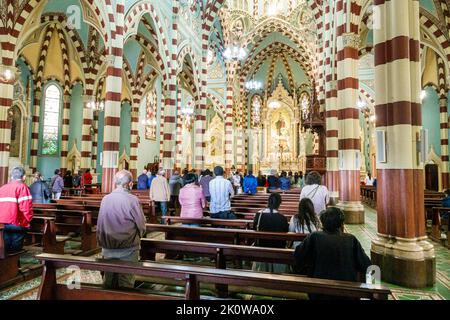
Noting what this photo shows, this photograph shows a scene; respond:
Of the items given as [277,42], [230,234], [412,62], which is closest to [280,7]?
[277,42]

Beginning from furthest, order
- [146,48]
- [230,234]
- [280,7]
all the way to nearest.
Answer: [280,7], [146,48], [230,234]

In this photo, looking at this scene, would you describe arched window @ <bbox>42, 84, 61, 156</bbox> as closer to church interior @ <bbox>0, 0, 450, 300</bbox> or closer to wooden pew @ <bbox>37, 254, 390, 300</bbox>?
church interior @ <bbox>0, 0, 450, 300</bbox>

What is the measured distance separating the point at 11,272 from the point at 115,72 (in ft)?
30.6

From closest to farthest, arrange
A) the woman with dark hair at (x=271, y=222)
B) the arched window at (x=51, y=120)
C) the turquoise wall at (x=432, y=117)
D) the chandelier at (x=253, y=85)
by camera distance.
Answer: the woman with dark hair at (x=271, y=222) → the turquoise wall at (x=432, y=117) → the arched window at (x=51, y=120) → the chandelier at (x=253, y=85)

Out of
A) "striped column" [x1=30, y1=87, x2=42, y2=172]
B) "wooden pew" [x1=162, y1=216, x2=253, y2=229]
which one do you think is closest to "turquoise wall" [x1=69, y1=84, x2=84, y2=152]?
"striped column" [x1=30, y1=87, x2=42, y2=172]

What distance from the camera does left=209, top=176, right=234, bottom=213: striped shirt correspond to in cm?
637

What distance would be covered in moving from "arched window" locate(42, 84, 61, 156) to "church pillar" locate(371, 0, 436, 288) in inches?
806

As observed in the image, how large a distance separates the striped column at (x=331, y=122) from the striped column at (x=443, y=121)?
34.3ft

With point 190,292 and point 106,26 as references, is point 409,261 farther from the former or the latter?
point 106,26

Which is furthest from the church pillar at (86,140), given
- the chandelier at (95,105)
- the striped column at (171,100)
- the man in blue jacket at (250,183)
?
the man in blue jacket at (250,183)

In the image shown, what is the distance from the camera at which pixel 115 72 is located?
1236 cm

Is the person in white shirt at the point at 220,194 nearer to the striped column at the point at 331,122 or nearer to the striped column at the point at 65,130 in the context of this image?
the striped column at the point at 331,122

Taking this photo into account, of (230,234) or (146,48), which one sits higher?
(146,48)

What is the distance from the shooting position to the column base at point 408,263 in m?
4.46
